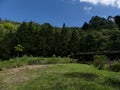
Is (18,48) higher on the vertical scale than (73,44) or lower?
lower

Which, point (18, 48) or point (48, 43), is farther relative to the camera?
point (48, 43)

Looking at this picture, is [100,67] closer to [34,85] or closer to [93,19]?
[34,85]

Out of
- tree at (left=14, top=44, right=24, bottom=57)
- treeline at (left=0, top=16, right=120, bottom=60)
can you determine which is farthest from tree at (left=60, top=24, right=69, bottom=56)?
tree at (left=14, top=44, right=24, bottom=57)

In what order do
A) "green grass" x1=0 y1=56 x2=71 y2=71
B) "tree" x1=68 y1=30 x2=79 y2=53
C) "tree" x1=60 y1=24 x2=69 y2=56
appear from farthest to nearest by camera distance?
"tree" x1=68 y1=30 x2=79 y2=53
"tree" x1=60 y1=24 x2=69 y2=56
"green grass" x1=0 y1=56 x2=71 y2=71

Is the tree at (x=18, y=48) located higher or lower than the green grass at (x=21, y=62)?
higher

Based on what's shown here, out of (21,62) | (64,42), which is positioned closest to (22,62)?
(21,62)

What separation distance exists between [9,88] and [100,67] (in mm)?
9704

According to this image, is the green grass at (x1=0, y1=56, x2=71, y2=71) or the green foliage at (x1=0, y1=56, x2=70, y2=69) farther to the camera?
the green foliage at (x1=0, y1=56, x2=70, y2=69)

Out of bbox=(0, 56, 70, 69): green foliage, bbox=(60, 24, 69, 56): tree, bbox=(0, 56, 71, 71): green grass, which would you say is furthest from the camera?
bbox=(60, 24, 69, 56): tree

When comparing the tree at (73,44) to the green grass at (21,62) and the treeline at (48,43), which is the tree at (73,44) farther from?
the green grass at (21,62)

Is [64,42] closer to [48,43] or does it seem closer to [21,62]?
[48,43]

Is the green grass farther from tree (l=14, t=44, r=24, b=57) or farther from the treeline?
tree (l=14, t=44, r=24, b=57)

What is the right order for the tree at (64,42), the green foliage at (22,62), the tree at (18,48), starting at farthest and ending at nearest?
1. the tree at (18,48)
2. the tree at (64,42)
3. the green foliage at (22,62)

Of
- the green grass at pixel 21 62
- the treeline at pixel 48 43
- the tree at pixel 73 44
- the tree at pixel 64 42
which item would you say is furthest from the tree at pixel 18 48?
the green grass at pixel 21 62
